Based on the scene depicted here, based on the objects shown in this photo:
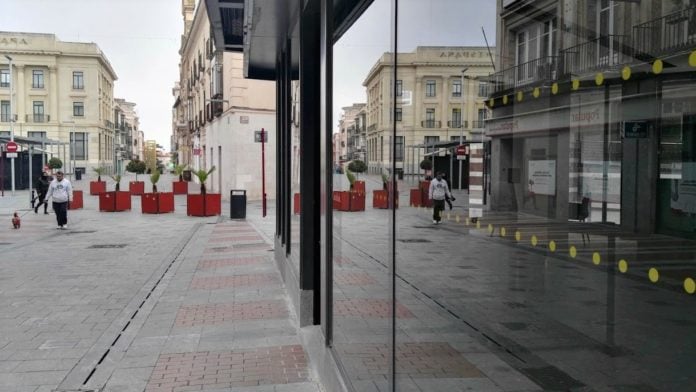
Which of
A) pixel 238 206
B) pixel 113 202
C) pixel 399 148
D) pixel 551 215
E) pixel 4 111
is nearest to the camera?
pixel 551 215

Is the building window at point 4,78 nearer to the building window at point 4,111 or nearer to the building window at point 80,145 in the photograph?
the building window at point 4,111

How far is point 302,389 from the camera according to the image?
4453 mm

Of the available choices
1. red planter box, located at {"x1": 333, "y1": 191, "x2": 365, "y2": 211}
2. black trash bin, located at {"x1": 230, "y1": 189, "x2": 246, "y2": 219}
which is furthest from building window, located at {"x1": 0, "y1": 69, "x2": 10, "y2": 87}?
red planter box, located at {"x1": 333, "y1": 191, "x2": 365, "y2": 211}

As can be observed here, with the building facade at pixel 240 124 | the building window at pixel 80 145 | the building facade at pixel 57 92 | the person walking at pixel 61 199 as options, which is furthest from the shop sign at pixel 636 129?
the building window at pixel 80 145

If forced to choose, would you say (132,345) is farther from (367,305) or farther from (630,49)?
(630,49)

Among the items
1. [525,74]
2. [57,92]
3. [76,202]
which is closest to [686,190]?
[525,74]

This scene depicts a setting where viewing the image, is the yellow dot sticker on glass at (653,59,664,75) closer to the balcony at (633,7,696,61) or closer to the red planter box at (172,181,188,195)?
the balcony at (633,7,696,61)

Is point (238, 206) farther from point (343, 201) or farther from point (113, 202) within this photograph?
point (343, 201)

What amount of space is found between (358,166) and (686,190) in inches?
116

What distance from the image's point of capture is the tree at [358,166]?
3.67m

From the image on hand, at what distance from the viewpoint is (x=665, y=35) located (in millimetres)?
988

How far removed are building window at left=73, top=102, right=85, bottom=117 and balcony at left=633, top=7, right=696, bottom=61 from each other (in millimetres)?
71248

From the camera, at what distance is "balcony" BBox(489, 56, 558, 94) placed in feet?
4.35

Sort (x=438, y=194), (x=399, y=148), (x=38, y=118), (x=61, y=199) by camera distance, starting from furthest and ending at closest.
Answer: (x=38, y=118) < (x=61, y=199) < (x=399, y=148) < (x=438, y=194)
